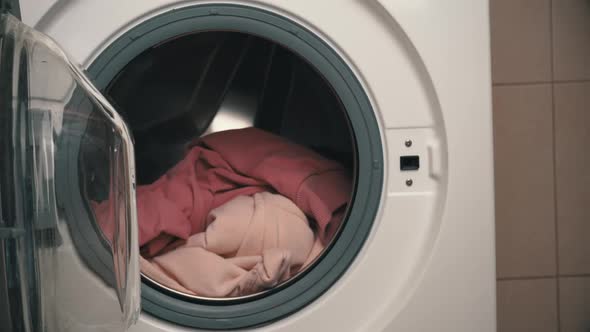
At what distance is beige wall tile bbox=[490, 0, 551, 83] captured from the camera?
4.32ft

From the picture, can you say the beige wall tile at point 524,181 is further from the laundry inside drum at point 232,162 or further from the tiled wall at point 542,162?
the laundry inside drum at point 232,162

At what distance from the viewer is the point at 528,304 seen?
1.34 meters

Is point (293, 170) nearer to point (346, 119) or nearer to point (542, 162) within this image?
point (346, 119)

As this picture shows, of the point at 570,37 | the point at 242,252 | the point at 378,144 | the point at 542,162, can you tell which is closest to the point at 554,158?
the point at 542,162

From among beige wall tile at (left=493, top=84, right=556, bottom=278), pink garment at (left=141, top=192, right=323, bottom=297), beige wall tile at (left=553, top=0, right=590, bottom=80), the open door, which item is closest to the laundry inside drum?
pink garment at (left=141, top=192, right=323, bottom=297)

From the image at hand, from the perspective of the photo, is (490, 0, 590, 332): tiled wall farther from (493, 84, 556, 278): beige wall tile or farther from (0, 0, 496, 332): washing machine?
(0, 0, 496, 332): washing machine

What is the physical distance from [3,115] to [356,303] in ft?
1.84

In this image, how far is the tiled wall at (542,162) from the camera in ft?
4.33

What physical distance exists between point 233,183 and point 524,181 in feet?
1.87

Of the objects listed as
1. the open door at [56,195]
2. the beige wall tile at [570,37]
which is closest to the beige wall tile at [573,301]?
the beige wall tile at [570,37]

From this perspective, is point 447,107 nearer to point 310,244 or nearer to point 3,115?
point 310,244

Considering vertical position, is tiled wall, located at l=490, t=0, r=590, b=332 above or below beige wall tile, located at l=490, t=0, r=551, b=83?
below

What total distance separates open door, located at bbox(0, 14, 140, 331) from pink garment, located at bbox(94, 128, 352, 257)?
0.30m

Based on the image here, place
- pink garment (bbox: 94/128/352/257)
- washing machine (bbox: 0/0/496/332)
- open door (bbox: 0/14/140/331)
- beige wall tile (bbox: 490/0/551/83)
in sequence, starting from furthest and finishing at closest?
beige wall tile (bbox: 490/0/551/83), pink garment (bbox: 94/128/352/257), washing machine (bbox: 0/0/496/332), open door (bbox: 0/14/140/331)
